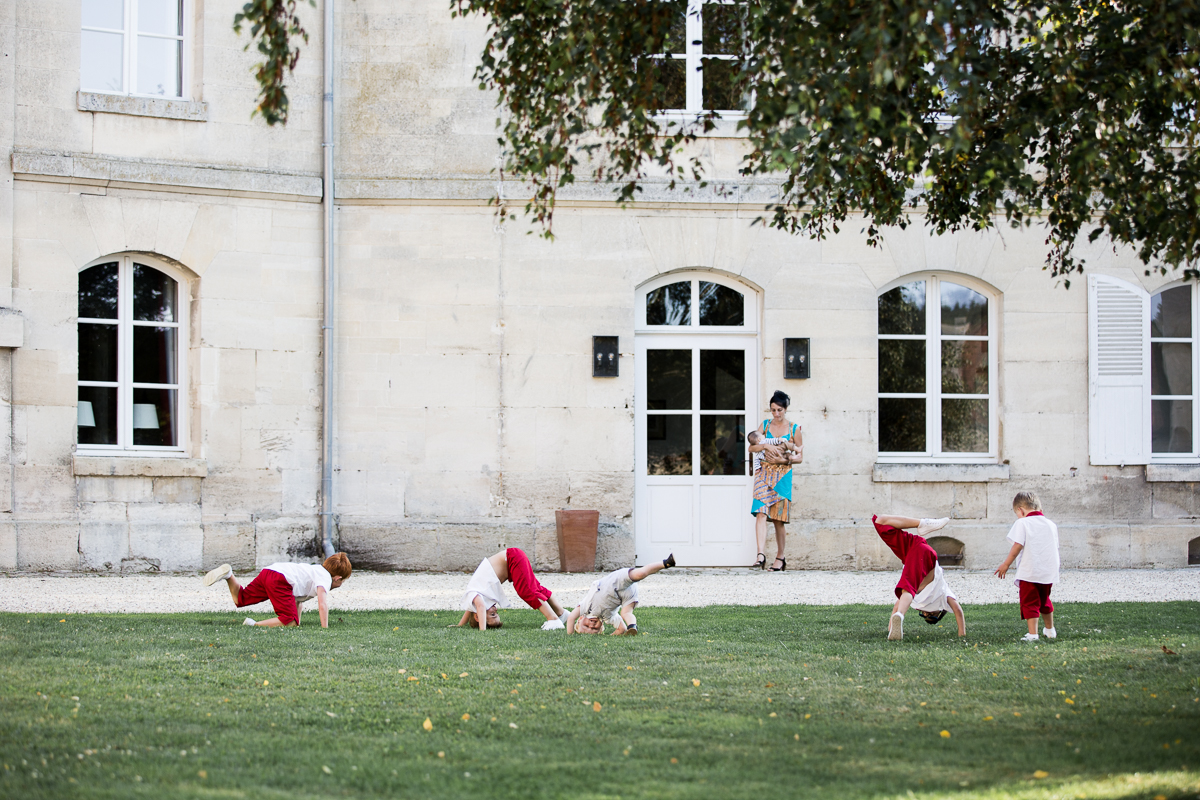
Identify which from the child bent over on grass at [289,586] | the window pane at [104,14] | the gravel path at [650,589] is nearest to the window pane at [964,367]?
the gravel path at [650,589]

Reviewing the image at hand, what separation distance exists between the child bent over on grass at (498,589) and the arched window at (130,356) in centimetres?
503

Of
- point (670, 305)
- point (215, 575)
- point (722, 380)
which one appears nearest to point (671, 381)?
point (722, 380)

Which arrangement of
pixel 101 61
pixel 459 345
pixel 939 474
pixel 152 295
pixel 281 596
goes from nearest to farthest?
pixel 281 596 < pixel 101 61 < pixel 152 295 < pixel 459 345 < pixel 939 474

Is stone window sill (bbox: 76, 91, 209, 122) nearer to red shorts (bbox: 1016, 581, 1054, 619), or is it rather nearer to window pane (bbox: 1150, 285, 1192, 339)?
red shorts (bbox: 1016, 581, 1054, 619)

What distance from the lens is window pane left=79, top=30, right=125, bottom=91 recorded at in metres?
11.9

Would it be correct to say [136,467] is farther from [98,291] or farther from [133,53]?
[133,53]

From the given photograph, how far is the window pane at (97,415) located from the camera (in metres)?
11.8

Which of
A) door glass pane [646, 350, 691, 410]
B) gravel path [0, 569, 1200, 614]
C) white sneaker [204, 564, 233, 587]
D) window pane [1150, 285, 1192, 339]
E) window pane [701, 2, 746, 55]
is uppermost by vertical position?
window pane [701, 2, 746, 55]

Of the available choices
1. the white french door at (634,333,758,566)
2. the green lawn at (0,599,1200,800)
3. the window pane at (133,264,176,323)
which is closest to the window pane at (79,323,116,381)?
the window pane at (133,264,176,323)

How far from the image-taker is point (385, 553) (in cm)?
1217

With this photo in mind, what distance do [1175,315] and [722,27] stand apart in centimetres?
815

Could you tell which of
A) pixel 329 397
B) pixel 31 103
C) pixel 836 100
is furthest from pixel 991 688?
pixel 31 103

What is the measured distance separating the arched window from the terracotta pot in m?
3.82

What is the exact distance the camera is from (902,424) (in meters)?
12.9
